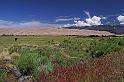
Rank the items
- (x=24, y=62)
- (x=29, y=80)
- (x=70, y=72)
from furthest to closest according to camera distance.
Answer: (x=24, y=62) → (x=29, y=80) → (x=70, y=72)

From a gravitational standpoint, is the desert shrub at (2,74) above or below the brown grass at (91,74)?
below

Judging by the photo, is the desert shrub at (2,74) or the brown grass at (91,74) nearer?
the brown grass at (91,74)

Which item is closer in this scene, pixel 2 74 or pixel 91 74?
pixel 91 74

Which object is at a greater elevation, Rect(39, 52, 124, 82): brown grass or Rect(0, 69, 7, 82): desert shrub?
Rect(39, 52, 124, 82): brown grass

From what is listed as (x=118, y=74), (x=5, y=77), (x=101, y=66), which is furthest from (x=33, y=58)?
(x=118, y=74)

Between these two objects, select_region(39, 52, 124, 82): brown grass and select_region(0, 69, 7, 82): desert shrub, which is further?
select_region(0, 69, 7, 82): desert shrub

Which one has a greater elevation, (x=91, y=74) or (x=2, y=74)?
(x=91, y=74)

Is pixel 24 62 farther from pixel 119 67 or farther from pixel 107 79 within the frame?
pixel 107 79

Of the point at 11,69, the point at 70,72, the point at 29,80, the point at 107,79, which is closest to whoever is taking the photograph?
the point at 107,79

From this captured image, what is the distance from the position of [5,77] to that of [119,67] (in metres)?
5.19

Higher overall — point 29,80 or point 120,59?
point 120,59

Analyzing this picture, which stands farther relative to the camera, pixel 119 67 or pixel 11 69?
pixel 11 69

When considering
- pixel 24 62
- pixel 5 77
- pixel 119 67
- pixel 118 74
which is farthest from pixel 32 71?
→ pixel 118 74

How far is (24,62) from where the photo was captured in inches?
741
